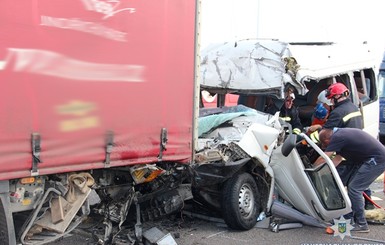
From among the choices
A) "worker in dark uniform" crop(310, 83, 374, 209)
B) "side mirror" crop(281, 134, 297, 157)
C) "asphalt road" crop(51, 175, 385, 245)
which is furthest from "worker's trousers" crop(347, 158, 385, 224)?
"side mirror" crop(281, 134, 297, 157)

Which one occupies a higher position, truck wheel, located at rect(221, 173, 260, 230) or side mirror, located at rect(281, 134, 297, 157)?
side mirror, located at rect(281, 134, 297, 157)

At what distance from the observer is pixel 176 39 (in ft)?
14.3

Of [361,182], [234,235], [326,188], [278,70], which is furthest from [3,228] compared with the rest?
[278,70]

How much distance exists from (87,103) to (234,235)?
2704 millimetres

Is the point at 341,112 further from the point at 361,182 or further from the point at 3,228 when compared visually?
the point at 3,228

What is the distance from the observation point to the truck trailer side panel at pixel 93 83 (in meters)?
3.26

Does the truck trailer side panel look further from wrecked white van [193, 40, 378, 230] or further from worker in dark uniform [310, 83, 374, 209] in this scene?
worker in dark uniform [310, 83, 374, 209]

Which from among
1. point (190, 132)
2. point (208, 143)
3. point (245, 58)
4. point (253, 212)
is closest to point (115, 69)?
point (190, 132)

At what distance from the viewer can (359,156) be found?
5.75 meters

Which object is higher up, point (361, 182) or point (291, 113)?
point (291, 113)

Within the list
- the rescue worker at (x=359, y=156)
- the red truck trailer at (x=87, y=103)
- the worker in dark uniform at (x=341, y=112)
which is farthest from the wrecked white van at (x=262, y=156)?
the red truck trailer at (x=87, y=103)

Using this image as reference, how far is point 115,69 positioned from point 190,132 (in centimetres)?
113

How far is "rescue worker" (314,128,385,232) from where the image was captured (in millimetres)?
5578

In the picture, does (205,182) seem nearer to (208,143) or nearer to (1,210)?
(208,143)
